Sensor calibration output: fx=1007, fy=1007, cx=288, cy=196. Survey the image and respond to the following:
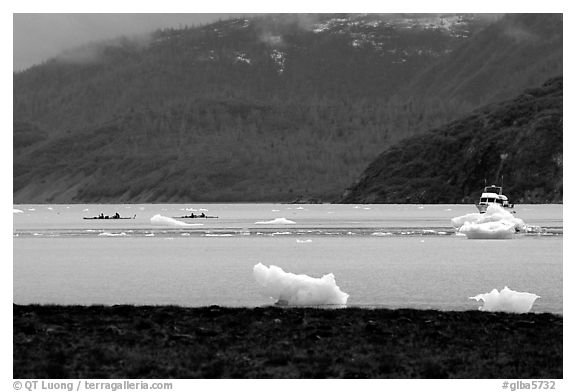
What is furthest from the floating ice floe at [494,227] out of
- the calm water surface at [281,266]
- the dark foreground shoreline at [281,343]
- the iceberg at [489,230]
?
the dark foreground shoreline at [281,343]

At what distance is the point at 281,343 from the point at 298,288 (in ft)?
30.7

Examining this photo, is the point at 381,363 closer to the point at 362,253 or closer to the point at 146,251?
the point at 362,253

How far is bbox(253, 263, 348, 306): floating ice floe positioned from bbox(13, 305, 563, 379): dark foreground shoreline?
8.58 feet

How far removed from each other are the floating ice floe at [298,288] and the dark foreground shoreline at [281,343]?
8.58 ft

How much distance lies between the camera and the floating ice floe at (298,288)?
32812 millimetres

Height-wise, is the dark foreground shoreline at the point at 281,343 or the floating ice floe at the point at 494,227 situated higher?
the floating ice floe at the point at 494,227

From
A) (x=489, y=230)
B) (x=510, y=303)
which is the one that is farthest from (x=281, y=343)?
(x=489, y=230)

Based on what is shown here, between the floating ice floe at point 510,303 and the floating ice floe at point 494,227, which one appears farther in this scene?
the floating ice floe at point 494,227

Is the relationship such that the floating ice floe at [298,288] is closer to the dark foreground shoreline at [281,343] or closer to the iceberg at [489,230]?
the dark foreground shoreline at [281,343]

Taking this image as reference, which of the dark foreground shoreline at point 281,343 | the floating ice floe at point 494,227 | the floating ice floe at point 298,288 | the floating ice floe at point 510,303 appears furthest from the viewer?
the floating ice floe at point 494,227

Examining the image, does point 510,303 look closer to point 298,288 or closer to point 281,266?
point 298,288


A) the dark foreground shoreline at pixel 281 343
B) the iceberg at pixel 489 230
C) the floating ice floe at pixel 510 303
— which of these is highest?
the iceberg at pixel 489 230
